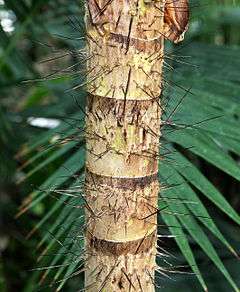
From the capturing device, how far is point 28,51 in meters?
1.88

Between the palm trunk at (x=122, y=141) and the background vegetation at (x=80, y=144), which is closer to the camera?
the palm trunk at (x=122, y=141)

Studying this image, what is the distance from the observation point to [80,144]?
0.92 metres

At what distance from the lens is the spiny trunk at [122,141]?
19.6 inches

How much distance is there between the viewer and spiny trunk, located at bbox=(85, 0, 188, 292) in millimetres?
497

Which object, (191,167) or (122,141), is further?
(191,167)

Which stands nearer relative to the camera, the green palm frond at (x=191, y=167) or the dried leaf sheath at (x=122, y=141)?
the dried leaf sheath at (x=122, y=141)

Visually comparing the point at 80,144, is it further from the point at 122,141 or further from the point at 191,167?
the point at 122,141

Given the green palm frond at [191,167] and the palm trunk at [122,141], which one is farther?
the green palm frond at [191,167]

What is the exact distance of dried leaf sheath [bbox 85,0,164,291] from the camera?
1.63 ft

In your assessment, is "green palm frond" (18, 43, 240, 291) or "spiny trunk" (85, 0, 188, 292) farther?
"green palm frond" (18, 43, 240, 291)

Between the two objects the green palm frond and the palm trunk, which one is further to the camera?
the green palm frond

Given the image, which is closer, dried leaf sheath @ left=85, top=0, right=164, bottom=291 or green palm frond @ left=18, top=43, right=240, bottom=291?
dried leaf sheath @ left=85, top=0, right=164, bottom=291

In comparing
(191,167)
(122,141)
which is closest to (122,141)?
(122,141)

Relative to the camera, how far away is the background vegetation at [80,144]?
777mm
